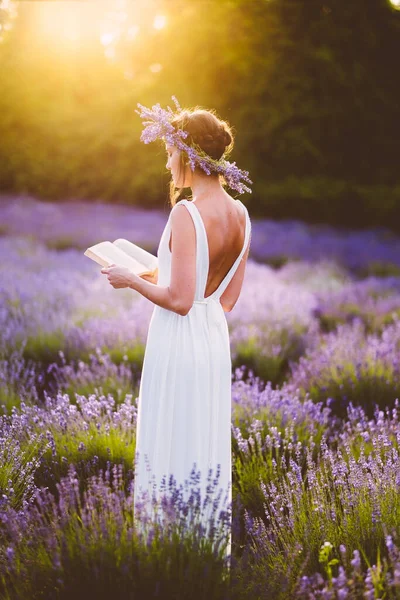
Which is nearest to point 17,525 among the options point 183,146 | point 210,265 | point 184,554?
point 184,554

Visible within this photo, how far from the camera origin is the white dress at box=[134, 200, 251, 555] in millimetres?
2541

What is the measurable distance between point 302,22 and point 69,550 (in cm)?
1696

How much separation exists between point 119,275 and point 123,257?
0.18 m

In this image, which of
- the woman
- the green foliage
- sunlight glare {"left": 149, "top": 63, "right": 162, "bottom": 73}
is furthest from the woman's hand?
sunlight glare {"left": 149, "top": 63, "right": 162, "bottom": 73}

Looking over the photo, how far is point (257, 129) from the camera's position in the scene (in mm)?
17016

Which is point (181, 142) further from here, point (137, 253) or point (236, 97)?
point (236, 97)

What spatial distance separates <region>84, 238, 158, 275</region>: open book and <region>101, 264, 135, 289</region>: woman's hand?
2.3 inches

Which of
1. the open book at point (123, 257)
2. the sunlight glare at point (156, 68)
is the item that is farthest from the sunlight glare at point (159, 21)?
the open book at point (123, 257)

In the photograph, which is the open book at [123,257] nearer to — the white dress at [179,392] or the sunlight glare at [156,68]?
the white dress at [179,392]

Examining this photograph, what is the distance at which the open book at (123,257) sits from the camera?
8.73ft

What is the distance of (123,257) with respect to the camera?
8.96 ft

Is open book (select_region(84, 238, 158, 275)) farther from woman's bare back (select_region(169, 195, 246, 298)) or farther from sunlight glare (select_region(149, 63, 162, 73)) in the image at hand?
sunlight glare (select_region(149, 63, 162, 73))

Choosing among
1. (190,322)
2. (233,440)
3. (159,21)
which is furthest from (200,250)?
(159,21)

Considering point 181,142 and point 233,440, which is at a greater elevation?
point 181,142
